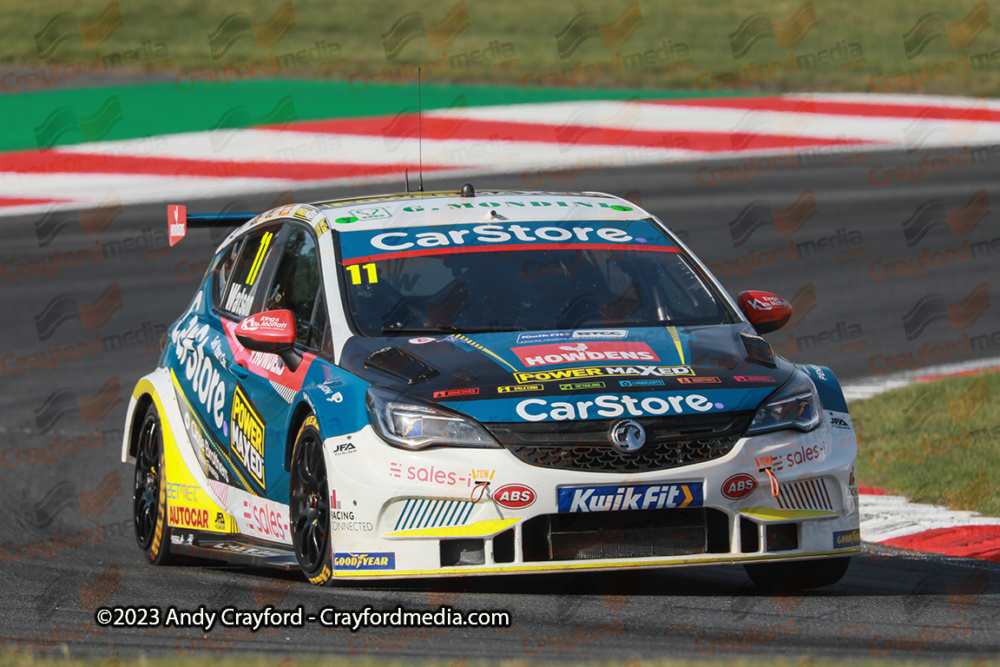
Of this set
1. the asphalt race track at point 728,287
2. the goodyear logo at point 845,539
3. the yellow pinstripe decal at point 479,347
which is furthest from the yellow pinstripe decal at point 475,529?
the goodyear logo at point 845,539

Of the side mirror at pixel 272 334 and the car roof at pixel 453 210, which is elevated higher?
the car roof at pixel 453 210

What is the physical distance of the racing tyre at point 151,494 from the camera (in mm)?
7172

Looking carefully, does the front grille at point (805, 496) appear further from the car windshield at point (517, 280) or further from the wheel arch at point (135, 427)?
the wheel arch at point (135, 427)

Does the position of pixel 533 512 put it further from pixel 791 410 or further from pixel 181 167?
pixel 181 167

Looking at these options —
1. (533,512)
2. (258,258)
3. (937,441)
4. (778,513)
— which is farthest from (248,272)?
(937,441)

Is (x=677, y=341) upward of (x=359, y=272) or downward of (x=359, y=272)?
downward

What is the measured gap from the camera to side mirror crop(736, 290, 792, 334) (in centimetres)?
646

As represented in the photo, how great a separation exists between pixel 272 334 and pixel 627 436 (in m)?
1.50

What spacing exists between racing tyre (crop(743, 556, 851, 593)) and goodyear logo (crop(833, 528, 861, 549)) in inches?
4.4

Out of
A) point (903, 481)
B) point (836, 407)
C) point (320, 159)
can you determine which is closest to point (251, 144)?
point (320, 159)

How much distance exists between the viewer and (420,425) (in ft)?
17.6

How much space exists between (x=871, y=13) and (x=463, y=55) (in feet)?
18.2

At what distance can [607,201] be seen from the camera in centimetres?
712

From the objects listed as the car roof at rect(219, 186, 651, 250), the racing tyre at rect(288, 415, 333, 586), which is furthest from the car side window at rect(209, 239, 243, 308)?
the racing tyre at rect(288, 415, 333, 586)
